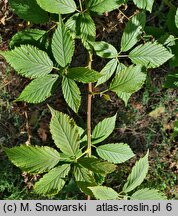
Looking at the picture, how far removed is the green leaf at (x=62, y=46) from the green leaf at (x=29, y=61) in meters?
0.05

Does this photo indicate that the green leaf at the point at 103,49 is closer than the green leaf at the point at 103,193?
No

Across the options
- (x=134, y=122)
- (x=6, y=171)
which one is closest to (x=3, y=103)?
(x=6, y=171)

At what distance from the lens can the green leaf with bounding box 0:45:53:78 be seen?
1556 millimetres

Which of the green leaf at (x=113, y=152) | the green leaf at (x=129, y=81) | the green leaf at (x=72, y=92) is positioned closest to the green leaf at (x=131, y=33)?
the green leaf at (x=129, y=81)

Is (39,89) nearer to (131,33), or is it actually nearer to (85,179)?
(85,179)

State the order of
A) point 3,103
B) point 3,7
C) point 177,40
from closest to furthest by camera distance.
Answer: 1. point 177,40
2. point 3,7
3. point 3,103

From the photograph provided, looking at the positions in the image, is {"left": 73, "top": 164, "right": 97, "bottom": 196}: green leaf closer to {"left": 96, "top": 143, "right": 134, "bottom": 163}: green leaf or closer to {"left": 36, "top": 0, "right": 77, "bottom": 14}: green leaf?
{"left": 96, "top": 143, "right": 134, "bottom": 163}: green leaf

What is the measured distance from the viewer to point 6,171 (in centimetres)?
250

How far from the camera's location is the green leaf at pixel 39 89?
1586mm

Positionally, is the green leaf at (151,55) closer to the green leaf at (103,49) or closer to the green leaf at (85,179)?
the green leaf at (103,49)

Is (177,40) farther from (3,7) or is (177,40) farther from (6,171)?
(6,171)

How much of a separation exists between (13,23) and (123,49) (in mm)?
888

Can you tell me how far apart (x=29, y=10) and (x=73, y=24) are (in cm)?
20

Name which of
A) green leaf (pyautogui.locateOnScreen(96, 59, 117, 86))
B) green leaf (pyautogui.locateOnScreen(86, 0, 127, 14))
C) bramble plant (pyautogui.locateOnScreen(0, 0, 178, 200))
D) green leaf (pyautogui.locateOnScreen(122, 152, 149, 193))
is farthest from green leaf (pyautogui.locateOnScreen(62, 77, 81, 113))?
green leaf (pyautogui.locateOnScreen(122, 152, 149, 193))
